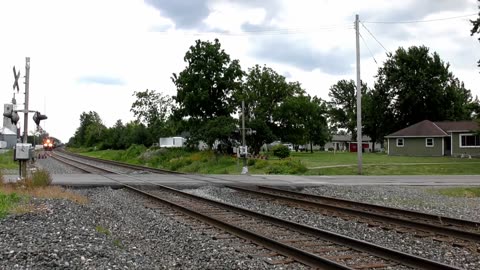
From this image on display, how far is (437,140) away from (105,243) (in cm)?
5254

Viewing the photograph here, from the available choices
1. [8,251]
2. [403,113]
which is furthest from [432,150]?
[8,251]

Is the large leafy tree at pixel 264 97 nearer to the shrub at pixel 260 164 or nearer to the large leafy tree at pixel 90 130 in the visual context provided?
the shrub at pixel 260 164

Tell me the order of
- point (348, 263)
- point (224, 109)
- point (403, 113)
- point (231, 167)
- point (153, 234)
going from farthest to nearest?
1. point (403, 113)
2. point (224, 109)
3. point (231, 167)
4. point (153, 234)
5. point (348, 263)

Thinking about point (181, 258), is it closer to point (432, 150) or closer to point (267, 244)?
point (267, 244)

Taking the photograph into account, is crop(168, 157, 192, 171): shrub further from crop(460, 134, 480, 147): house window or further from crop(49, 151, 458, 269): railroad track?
crop(460, 134, 480, 147): house window

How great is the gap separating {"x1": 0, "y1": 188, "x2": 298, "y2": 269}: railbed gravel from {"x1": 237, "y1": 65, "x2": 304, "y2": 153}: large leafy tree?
1364 inches

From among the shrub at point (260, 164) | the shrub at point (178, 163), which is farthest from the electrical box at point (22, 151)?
the shrub at point (178, 163)

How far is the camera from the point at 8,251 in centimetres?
730

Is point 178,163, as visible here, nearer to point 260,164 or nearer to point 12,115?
point 260,164

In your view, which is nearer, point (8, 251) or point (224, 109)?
point (8, 251)

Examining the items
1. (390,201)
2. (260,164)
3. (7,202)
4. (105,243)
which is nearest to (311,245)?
(105,243)

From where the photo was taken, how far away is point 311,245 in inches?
362

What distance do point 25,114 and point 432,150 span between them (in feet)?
158

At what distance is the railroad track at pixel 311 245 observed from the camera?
24.8 ft
